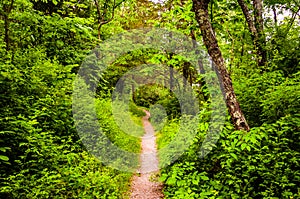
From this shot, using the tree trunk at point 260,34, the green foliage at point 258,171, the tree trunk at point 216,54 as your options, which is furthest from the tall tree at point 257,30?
the green foliage at point 258,171

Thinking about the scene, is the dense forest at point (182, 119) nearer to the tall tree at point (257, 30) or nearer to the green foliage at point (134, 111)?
the tall tree at point (257, 30)

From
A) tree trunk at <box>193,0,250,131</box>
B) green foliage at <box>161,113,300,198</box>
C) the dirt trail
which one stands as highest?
tree trunk at <box>193,0,250,131</box>

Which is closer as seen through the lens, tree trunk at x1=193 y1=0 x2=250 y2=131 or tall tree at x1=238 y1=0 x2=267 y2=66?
tree trunk at x1=193 y1=0 x2=250 y2=131

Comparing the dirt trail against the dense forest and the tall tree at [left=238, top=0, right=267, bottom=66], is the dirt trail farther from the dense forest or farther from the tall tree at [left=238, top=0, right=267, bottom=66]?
the tall tree at [left=238, top=0, right=267, bottom=66]

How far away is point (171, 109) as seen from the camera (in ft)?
63.4

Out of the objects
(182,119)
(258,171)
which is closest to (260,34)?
(182,119)

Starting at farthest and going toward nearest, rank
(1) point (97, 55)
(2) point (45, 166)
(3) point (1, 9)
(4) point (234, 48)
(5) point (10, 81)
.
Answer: (1) point (97, 55) < (4) point (234, 48) < (3) point (1, 9) < (5) point (10, 81) < (2) point (45, 166)

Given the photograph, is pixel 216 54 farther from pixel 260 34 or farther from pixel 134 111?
pixel 134 111

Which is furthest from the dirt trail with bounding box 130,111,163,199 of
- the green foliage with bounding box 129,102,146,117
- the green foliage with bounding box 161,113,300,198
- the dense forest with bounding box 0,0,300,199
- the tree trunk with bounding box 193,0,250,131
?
the green foliage with bounding box 129,102,146,117

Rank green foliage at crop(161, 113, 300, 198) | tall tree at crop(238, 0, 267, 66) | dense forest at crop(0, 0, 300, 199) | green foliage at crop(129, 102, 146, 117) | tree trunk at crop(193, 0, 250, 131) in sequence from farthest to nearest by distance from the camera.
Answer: green foliage at crop(129, 102, 146, 117)
tall tree at crop(238, 0, 267, 66)
tree trunk at crop(193, 0, 250, 131)
dense forest at crop(0, 0, 300, 199)
green foliage at crop(161, 113, 300, 198)

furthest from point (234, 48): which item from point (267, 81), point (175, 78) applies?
point (175, 78)

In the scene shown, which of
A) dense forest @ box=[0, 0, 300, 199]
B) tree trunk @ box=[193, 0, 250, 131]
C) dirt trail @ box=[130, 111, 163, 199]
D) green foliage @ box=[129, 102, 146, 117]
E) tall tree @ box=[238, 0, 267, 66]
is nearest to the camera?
dense forest @ box=[0, 0, 300, 199]

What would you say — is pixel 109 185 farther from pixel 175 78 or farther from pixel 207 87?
pixel 175 78

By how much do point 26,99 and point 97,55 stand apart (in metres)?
7.18
